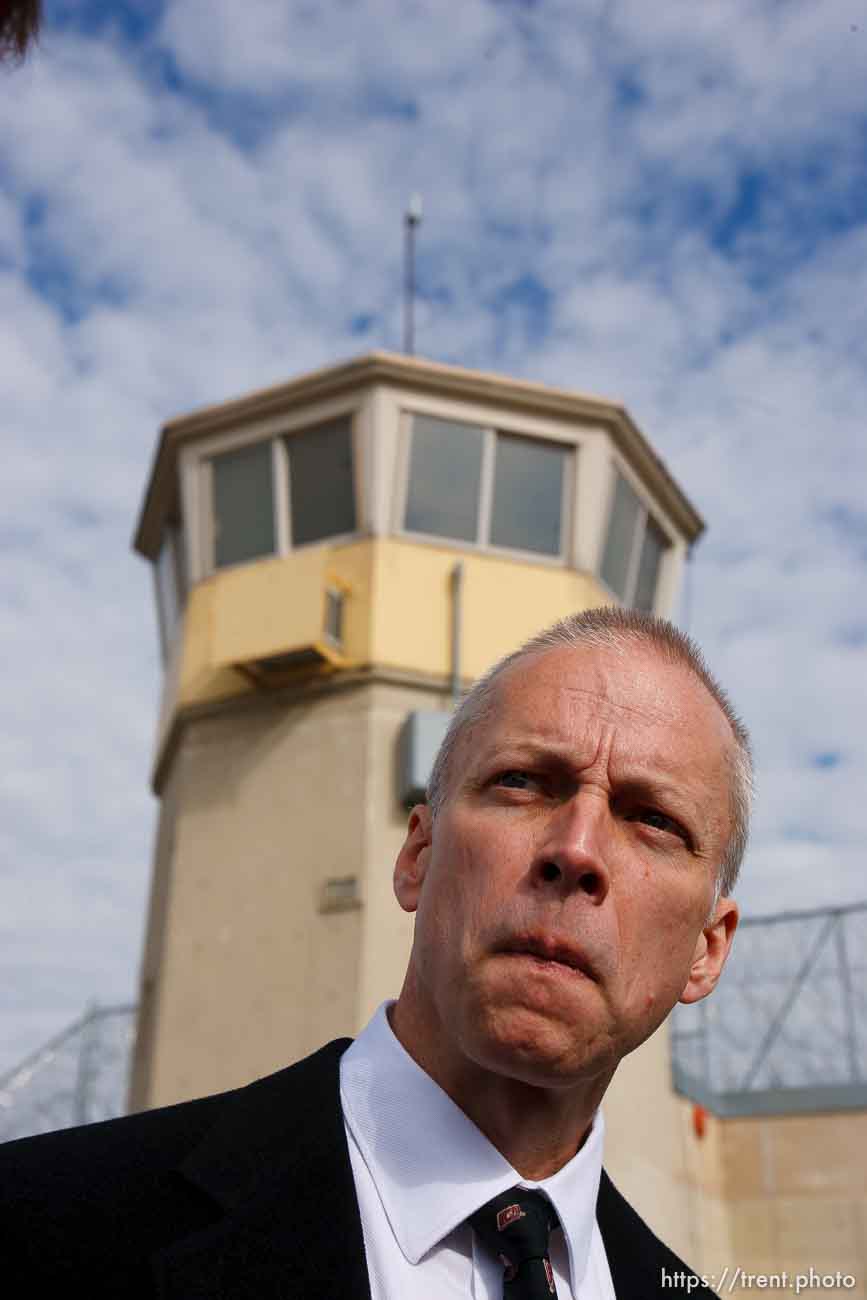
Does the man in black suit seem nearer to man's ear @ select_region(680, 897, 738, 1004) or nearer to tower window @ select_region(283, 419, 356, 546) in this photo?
man's ear @ select_region(680, 897, 738, 1004)

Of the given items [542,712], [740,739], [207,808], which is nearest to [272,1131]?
[542,712]

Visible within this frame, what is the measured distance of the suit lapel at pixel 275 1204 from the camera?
2.02 metres

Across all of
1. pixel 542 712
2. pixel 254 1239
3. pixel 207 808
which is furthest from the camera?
pixel 207 808

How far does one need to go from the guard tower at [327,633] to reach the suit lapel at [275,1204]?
9.20 m

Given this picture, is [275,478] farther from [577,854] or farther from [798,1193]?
[577,854]

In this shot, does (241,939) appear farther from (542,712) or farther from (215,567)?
(542,712)

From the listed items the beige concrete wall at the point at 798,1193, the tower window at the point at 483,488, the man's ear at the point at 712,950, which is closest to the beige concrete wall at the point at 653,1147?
the beige concrete wall at the point at 798,1193

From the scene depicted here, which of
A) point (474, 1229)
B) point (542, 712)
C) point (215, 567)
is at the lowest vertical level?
point (474, 1229)

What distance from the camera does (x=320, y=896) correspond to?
11945 millimetres

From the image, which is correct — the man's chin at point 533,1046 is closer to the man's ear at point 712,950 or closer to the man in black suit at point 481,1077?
the man in black suit at point 481,1077

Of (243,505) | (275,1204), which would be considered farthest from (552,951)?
(243,505)

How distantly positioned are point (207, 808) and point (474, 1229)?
11.1 m

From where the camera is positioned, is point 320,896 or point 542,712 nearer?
point 542,712

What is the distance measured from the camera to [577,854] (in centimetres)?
222
